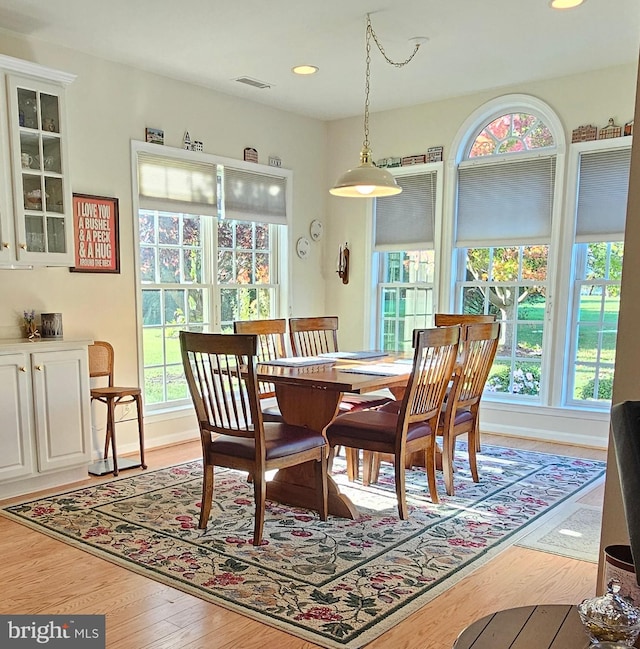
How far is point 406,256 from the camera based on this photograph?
571 centimetres

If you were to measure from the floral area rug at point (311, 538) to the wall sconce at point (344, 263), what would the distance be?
2.46 meters

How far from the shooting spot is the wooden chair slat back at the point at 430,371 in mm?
3018

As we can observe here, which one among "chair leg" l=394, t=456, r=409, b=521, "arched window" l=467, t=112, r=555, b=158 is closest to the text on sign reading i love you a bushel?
"chair leg" l=394, t=456, r=409, b=521

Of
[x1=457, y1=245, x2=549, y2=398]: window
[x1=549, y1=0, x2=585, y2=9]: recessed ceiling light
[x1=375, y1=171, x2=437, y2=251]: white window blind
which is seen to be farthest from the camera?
[x1=375, y1=171, x2=437, y2=251]: white window blind

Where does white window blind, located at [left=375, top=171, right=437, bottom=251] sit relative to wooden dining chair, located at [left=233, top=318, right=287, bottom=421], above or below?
above

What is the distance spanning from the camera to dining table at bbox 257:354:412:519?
302 centimetres

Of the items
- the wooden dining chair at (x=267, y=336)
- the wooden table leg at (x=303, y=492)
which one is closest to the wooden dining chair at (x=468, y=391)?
the wooden table leg at (x=303, y=492)

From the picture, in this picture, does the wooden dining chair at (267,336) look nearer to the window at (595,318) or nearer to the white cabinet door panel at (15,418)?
the white cabinet door panel at (15,418)

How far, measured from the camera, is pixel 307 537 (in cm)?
291

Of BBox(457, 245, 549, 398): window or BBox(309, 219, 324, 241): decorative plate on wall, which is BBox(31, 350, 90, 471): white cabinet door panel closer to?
BBox(309, 219, 324, 241): decorative plate on wall

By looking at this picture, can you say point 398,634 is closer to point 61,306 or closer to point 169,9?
point 61,306

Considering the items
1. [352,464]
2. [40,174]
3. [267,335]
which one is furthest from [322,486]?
[40,174]

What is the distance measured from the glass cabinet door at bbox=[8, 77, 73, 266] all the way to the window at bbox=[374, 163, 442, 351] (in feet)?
9.71

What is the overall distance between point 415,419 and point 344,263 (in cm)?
301
